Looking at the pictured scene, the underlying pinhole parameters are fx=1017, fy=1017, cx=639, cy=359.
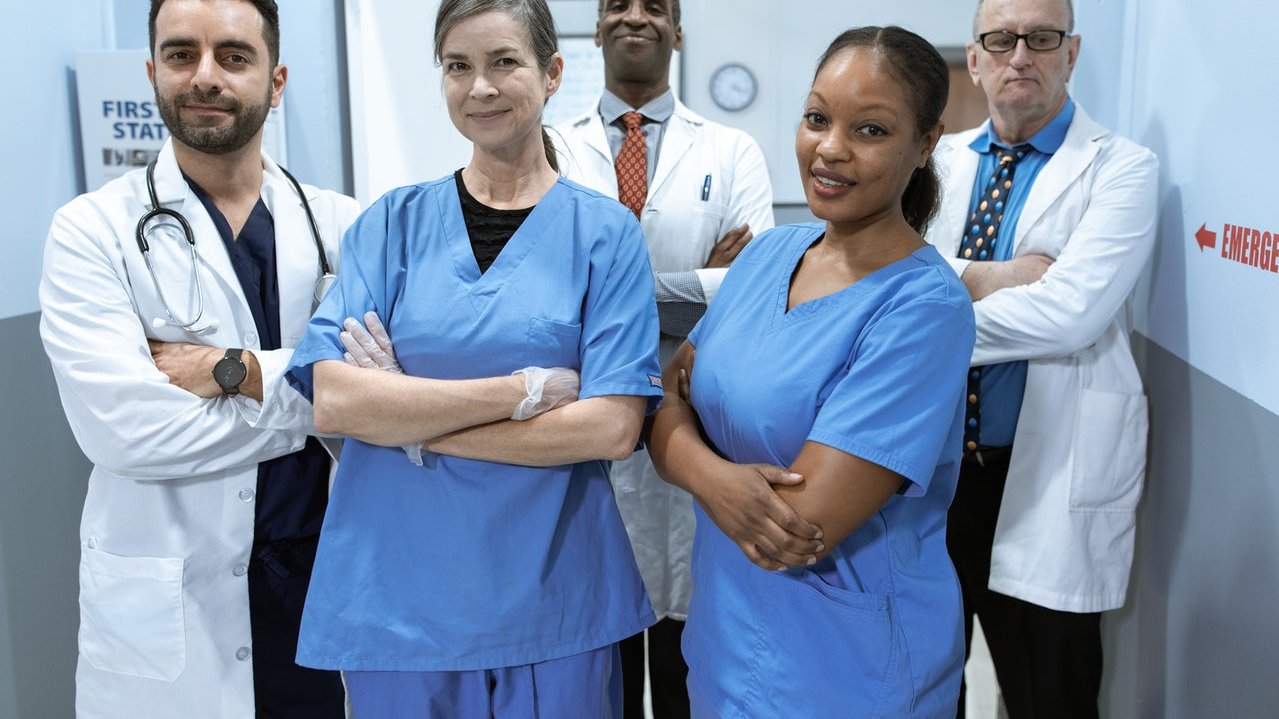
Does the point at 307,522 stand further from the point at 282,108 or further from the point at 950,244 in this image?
the point at 282,108

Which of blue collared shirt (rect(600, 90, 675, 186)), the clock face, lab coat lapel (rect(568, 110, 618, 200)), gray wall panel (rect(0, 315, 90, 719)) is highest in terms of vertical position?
the clock face

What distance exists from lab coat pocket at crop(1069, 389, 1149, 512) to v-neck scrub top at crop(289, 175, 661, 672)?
83cm

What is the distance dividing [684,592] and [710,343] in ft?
2.75

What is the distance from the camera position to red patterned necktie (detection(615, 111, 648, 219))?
2021 millimetres

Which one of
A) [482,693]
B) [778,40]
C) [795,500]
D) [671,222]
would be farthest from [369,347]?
[778,40]

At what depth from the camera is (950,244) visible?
1.87 metres

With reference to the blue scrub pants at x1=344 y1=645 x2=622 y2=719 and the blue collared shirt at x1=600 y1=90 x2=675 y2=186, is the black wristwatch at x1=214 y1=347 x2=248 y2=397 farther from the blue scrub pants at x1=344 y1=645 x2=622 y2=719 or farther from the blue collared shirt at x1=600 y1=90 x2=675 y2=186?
the blue collared shirt at x1=600 y1=90 x2=675 y2=186

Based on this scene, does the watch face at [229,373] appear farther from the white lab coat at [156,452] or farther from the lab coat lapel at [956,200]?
the lab coat lapel at [956,200]

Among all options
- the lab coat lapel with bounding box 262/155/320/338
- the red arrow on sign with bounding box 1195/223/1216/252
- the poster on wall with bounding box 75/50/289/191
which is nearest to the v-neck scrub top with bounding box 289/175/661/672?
the lab coat lapel with bounding box 262/155/320/338

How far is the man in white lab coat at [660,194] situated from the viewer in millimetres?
1983

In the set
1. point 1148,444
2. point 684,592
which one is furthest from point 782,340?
point 1148,444

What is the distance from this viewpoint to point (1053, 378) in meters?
1.75

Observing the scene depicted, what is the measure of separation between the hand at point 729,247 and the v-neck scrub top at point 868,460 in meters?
0.66

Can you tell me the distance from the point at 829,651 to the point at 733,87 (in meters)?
2.59
